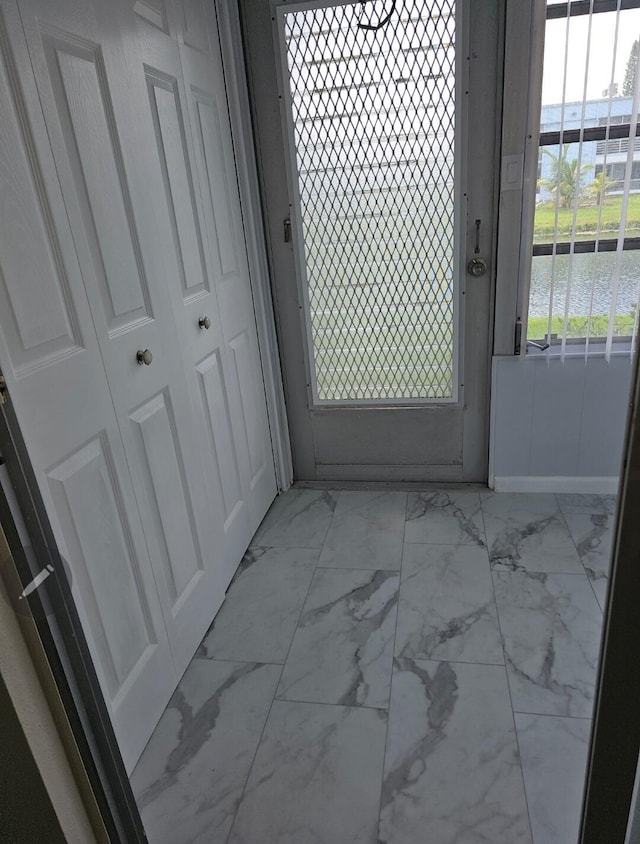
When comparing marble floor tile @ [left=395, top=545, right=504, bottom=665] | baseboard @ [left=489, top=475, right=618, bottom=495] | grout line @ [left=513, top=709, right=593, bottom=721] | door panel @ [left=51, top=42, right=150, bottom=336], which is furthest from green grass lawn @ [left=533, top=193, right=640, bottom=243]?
grout line @ [left=513, top=709, right=593, bottom=721]

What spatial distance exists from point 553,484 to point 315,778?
1.62m

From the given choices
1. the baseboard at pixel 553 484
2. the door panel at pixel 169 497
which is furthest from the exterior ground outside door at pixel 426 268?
the door panel at pixel 169 497

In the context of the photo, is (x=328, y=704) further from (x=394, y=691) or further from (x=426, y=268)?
(x=426, y=268)

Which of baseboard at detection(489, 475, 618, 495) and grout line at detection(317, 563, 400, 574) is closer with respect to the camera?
grout line at detection(317, 563, 400, 574)

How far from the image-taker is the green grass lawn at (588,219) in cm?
193

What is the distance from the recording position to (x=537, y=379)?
7.45ft

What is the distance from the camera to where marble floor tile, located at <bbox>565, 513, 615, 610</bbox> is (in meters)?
1.89

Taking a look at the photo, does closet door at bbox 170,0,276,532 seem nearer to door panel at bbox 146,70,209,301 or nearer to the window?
door panel at bbox 146,70,209,301

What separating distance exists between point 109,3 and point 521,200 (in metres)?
1.46

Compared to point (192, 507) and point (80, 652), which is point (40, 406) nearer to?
point (80, 652)

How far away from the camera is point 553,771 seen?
4.23 ft

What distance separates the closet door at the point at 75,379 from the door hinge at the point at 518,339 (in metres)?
1.46

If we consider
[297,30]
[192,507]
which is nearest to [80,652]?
[192,507]

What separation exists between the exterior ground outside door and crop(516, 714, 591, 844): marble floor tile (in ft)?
4.13
